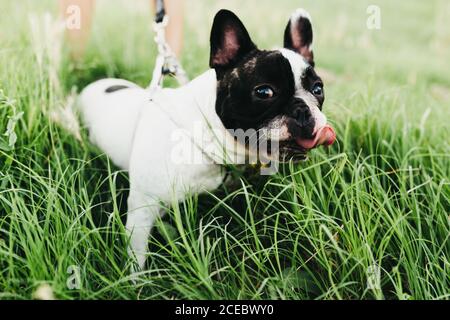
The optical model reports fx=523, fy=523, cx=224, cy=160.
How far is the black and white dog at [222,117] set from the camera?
150 cm

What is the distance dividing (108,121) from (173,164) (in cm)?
48

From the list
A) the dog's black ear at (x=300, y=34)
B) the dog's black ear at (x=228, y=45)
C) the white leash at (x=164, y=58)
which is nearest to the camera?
the dog's black ear at (x=228, y=45)

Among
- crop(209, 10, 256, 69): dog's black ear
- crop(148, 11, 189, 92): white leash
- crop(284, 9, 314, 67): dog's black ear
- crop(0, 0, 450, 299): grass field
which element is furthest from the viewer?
crop(148, 11, 189, 92): white leash

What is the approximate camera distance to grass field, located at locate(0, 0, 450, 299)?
4.74 ft

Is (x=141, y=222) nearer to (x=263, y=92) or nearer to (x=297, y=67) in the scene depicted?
(x=263, y=92)

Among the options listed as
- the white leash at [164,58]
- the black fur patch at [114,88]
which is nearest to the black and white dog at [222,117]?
the white leash at [164,58]

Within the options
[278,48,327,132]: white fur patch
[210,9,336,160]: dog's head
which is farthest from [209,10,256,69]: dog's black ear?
[278,48,327,132]: white fur patch

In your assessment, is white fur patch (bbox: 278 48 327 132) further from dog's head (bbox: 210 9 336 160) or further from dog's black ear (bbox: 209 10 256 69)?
Result: dog's black ear (bbox: 209 10 256 69)

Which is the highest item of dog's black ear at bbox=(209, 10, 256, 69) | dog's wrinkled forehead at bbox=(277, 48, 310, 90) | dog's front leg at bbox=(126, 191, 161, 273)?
dog's black ear at bbox=(209, 10, 256, 69)

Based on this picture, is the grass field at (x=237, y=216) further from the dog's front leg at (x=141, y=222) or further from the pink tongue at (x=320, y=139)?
the pink tongue at (x=320, y=139)

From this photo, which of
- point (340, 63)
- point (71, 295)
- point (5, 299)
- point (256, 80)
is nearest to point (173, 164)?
point (256, 80)

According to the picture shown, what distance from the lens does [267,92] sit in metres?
1.50

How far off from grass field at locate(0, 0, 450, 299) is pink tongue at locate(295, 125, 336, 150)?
6.3 inches

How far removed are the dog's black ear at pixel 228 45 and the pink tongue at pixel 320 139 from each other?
0.34m
